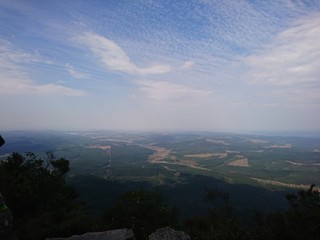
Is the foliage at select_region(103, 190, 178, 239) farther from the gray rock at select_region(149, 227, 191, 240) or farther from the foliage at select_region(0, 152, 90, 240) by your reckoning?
the gray rock at select_region(149, 227, 191, 240)

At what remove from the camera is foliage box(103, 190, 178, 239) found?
95.0ft

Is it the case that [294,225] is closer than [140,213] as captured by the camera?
Yes

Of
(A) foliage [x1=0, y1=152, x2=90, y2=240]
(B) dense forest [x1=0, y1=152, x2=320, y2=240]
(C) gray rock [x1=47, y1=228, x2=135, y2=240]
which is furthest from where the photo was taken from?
(A) foliage [x1=0, y1=152, x2=90, y2=240]

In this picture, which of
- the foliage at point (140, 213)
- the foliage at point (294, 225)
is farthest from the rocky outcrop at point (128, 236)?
the foliage at point (140, 213)

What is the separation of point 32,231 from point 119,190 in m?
97.0

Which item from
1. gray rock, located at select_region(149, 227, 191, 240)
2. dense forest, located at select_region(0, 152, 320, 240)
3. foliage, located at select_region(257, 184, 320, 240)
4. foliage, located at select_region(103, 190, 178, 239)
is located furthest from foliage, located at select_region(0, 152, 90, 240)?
foliage, located at select_region(257, 184, 320, 240)

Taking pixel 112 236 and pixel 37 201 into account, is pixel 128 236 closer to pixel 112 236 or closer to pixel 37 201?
pixel 112 236

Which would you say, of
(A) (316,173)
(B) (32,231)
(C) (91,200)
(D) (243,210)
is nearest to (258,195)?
(D) (243,210)

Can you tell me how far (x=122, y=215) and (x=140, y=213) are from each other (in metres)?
2.24

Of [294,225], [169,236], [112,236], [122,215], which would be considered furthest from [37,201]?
[294,225]

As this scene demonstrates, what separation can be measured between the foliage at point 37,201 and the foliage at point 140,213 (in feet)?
11.6

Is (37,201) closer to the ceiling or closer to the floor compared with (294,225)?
closer to the floor

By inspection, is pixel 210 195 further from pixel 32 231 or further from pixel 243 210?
pixel 243 210

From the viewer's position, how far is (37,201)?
119ft
